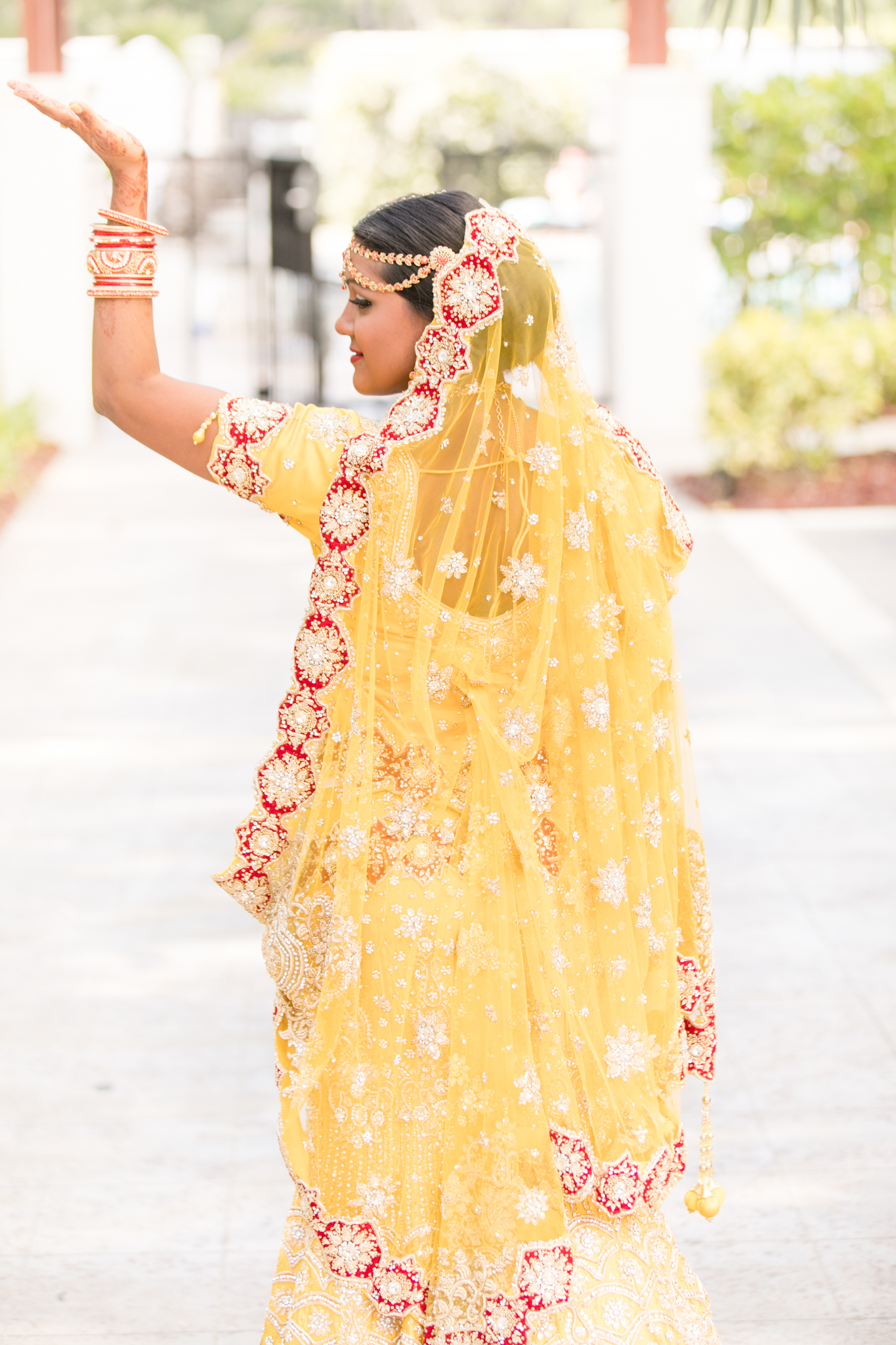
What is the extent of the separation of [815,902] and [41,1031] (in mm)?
2130

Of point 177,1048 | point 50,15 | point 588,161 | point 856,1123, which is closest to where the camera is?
point 856,1123

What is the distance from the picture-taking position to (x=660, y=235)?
528 inches

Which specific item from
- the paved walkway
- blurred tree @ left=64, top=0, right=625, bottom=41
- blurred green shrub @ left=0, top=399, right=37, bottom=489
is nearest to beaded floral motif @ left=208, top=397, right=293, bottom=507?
the paved walkway

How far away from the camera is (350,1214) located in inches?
86.8

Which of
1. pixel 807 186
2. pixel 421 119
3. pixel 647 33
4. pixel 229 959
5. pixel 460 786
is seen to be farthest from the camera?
pixel 421 119

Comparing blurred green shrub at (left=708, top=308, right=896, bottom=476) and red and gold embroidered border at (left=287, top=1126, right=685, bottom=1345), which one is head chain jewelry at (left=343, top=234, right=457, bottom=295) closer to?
red and gold embroidered border at (left=287, top=1126, right=685, bottom=1345)

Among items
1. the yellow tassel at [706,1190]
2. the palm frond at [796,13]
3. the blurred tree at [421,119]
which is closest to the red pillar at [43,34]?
the blurred tree at [421,119]

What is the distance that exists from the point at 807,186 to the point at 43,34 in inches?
259

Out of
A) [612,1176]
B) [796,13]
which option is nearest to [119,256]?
[612,1176]

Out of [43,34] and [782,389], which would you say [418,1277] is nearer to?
[782,389]

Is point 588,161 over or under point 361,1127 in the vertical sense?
over

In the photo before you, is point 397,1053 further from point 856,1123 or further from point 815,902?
point 815,902

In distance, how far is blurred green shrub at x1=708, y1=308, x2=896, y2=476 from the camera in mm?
10781

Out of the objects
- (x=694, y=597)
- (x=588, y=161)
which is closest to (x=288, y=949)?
(x=694, y=597)
